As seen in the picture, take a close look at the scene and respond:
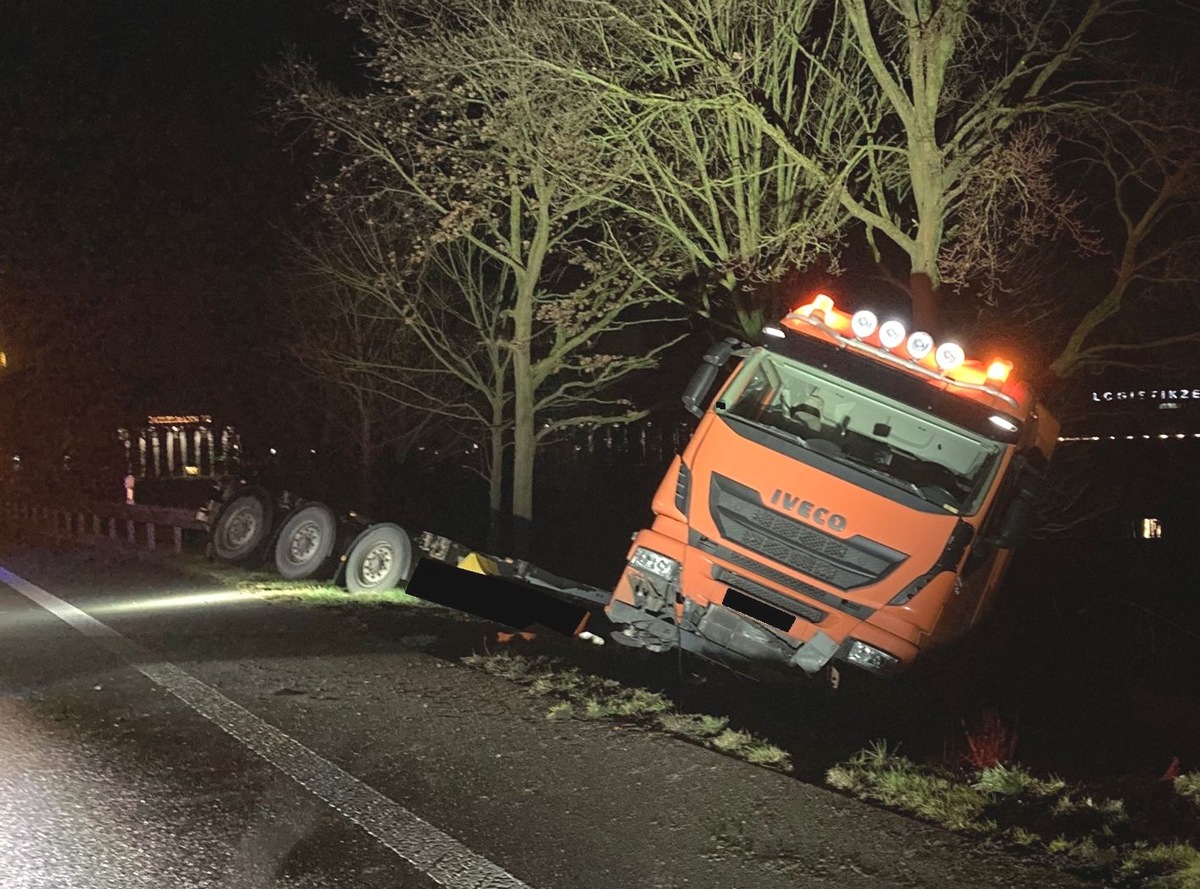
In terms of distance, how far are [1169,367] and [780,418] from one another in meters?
9.42

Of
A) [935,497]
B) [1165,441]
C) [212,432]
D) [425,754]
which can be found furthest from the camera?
[212,432]

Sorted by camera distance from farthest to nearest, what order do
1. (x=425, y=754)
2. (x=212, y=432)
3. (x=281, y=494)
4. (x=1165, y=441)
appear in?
(x=212, y=432) < (x=1165, y=441) < (x=281, y=494) < (x=425, y=754)

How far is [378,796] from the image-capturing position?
5.65 meters

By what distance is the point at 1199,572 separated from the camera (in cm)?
1541

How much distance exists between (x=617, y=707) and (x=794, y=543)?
1.86m

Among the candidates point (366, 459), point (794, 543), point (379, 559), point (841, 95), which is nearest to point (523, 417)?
point (379, 559)

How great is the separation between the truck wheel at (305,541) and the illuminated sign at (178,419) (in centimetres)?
1689

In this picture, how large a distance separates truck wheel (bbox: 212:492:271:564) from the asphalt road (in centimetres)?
625

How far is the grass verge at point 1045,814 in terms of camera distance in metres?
4.79

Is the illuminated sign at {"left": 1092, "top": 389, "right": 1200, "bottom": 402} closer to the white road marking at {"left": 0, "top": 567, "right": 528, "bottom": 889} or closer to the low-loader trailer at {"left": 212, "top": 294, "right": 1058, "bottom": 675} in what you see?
the low-loader trailer at {"left": 212, "top": 294, "right": 1058, "bottom": 675}

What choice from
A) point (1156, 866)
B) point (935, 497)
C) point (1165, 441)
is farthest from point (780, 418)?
point (1165, 441)

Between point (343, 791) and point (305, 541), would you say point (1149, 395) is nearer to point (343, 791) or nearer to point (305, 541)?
point (305, 541)

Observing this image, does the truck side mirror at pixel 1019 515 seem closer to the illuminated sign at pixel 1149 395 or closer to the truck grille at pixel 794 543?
the truck grille at pixel 794 543

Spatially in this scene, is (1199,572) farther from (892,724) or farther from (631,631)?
(631,631)
